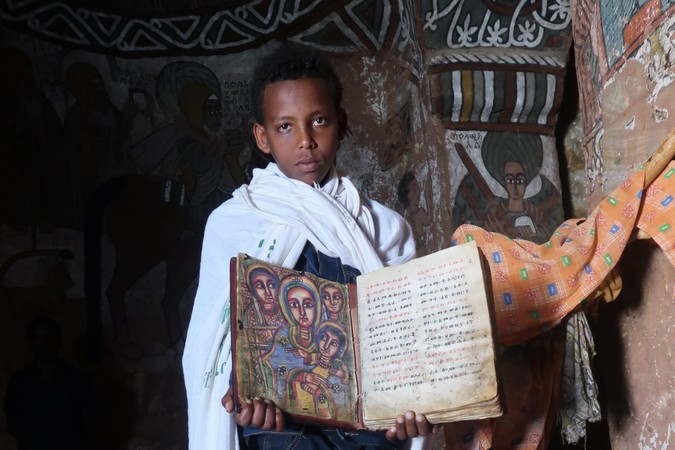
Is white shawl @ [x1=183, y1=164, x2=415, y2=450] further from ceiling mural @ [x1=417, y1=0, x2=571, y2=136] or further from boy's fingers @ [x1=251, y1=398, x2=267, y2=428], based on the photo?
ceiling mural @ [x1=417, y1=0, x2=571, y2=136]

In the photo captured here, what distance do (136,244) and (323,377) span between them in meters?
4.03

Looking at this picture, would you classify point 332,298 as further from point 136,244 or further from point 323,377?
point 136,244

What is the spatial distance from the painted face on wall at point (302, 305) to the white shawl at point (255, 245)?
0.45 feet

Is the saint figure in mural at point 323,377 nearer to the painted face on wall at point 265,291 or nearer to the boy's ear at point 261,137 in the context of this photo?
the painted face on wall at point 265,291

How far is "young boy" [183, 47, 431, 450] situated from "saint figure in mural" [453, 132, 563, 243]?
7.53ft

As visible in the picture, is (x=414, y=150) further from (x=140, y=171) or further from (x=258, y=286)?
(x=258, y=286)

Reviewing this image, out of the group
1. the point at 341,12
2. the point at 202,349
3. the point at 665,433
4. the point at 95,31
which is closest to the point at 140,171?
the point at 95,31

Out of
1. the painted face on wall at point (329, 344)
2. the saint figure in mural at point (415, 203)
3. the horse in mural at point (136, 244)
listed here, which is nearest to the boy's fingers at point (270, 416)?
the painted face on wall at point (329, 344)

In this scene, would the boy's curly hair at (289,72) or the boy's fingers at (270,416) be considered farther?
the boy's curly hair at (289,72)

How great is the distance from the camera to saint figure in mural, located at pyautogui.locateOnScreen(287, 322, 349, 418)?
1783 millimetres

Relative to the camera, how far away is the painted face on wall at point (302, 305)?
1.85m

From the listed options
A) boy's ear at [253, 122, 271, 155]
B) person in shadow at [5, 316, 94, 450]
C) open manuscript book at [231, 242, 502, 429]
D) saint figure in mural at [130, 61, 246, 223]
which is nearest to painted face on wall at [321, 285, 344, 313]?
open manuscript book at [231, 242, 502, 429]

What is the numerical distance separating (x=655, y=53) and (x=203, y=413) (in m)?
1.32

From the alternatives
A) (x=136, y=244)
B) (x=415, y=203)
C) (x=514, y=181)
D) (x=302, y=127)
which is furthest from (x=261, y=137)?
(x=136, y=244)
